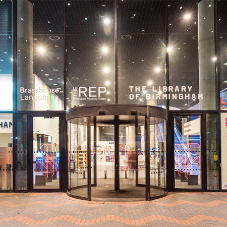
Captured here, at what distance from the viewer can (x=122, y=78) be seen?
895cm

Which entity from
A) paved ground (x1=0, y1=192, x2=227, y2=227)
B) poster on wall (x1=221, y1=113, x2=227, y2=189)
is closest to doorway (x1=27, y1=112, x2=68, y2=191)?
paved ground (x1=0, y1=192, x2=227, y2=227)

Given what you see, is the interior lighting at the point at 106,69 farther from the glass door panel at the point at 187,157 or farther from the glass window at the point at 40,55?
the glass door panel at the point at 187,157

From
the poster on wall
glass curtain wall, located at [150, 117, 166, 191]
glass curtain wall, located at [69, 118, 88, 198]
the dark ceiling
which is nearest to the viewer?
glass curtain wall, located at [150, 117, 166, 191]

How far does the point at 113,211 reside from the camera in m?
6.12

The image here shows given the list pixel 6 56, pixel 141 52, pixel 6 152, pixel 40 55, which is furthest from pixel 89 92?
pixel 6 152

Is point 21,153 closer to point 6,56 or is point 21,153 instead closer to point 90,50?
point 6,56

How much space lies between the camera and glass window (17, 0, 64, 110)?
349 inches

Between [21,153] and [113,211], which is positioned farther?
[21,153]

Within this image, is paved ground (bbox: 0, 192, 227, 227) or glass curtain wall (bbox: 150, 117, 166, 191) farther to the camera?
glass curtain wall (bbox: 150, 117, 166, 191)

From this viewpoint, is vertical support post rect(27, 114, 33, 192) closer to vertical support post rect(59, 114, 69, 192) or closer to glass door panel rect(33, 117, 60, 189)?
glass door panel rect(33, 117, 60, 189)

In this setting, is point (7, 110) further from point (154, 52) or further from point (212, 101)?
point (212, 101)

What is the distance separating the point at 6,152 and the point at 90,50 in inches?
190

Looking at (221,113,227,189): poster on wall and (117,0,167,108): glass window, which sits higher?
(117,0,167,108): glass window

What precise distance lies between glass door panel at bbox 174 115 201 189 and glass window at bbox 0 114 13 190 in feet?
19.3
